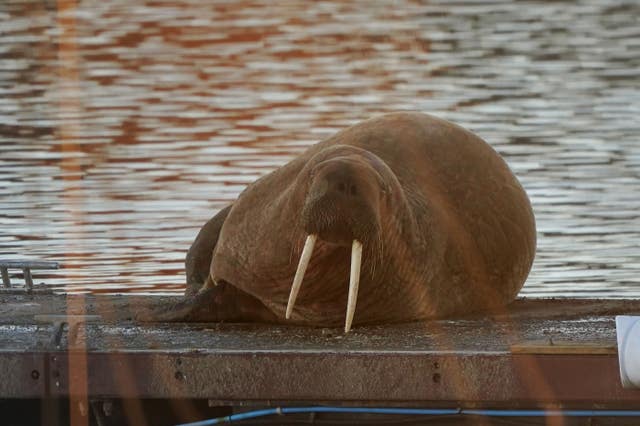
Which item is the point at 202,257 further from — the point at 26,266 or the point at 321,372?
the point at 321,372

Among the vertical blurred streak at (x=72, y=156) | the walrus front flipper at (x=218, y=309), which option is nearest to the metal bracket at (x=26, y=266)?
the vertical blurred streak at (x=72, y=156)

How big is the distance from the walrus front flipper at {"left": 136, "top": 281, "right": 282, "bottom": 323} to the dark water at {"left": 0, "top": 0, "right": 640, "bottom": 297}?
2.85 metres

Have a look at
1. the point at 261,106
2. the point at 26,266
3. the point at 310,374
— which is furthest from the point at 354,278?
the point at 261,106

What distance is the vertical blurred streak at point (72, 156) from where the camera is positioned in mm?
5223

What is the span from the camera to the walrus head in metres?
6.11

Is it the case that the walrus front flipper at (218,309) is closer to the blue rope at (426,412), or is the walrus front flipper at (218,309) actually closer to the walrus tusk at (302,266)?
the walrus tusk at (302,266)

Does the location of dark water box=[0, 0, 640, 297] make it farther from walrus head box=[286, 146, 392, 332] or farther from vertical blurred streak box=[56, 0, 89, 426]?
walrus head box=[286, 146, 392, 332]

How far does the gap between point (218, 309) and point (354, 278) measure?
4.03 ft

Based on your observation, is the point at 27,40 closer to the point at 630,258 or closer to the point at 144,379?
the point at 630,258

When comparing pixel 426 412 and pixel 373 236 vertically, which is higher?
pixel 373 236

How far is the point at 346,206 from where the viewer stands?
6129 mm

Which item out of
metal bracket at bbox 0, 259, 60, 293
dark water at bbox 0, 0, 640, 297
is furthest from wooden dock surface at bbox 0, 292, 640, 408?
dark water at bbox 0, 0, 640, 297

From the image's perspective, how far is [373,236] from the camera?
628 centimetres

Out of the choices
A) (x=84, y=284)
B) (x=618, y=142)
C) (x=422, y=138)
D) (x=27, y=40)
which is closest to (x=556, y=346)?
(x=422, y=138)
